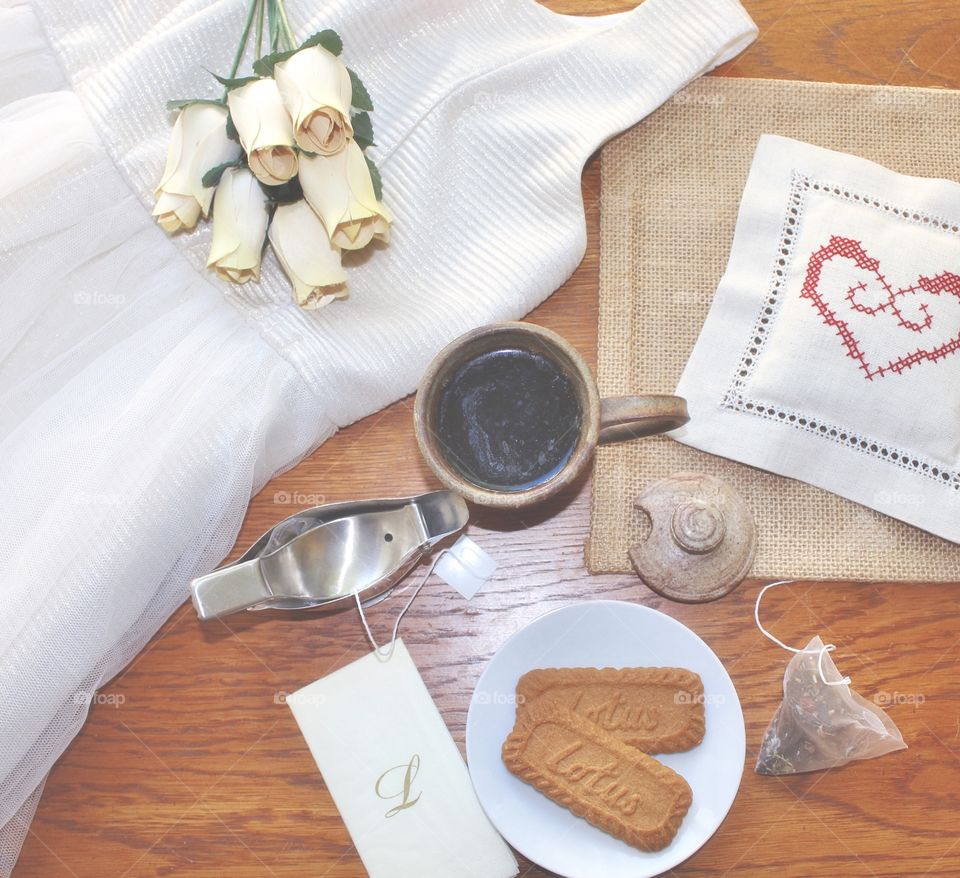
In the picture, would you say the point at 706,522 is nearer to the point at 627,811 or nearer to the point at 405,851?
the point at 627,811

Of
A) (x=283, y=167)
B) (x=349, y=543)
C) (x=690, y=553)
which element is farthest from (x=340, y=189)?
(x=690, y=553)

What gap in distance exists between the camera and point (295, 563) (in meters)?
0.73

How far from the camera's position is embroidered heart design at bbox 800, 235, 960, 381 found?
738mm

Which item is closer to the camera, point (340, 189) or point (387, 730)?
point (340, 189)

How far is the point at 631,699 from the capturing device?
2.40 ft

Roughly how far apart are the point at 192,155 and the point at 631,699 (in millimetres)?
541

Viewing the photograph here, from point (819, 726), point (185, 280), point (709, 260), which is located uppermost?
point (185, 280)

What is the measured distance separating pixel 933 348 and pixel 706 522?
239mm

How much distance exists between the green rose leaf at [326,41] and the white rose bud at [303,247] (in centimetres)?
11

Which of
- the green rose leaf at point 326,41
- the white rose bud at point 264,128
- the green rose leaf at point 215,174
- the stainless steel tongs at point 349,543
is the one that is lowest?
the stainless steel tongs at point 349,543

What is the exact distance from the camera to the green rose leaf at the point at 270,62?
636 mm

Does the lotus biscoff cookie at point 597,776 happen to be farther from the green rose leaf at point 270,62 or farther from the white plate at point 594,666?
the green rose leaf at point 270,62

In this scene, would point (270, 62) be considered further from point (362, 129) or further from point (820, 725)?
point (820, 725)

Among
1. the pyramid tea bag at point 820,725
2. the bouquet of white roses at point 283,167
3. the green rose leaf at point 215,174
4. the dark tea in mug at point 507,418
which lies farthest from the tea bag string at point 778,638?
the green rose leaf at point 215,174
